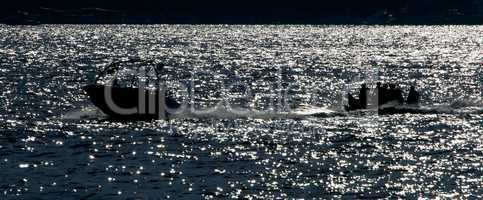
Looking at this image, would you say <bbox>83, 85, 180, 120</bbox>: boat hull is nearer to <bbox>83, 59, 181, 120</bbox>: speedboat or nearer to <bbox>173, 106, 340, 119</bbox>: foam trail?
<bbox>83, 59, 181, 120</bbox>: speedboat

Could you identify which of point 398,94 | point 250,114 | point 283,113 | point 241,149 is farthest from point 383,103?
point 241,149

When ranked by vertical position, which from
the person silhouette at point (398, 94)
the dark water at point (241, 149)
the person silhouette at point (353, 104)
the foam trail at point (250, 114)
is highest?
the person silhouette at point (398, 94)

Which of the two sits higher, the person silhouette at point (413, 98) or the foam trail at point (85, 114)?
the person silhouette at point (413, 98)

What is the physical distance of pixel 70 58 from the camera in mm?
195125

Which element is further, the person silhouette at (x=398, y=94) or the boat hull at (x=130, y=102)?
the person silhouette at (x=398, y=94)

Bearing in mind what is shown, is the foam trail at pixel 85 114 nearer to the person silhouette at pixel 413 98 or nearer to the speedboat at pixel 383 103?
the speedboat at pixel 383 103

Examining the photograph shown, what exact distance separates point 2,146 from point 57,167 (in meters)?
9.31

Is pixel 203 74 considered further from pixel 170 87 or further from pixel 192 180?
pixel 192 180

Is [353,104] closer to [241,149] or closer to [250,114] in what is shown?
[250,114]

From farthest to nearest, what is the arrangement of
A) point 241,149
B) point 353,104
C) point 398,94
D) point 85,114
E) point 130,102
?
1. point 398,94
2. point 353,104
3. point 85,114
4. point 130,102
5. point 241,149

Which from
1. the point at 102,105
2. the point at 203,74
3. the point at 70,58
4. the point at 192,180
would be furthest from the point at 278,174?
the point at 70,58

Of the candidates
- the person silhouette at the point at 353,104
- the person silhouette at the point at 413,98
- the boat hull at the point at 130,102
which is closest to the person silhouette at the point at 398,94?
the person silhouette at the point at 413,98

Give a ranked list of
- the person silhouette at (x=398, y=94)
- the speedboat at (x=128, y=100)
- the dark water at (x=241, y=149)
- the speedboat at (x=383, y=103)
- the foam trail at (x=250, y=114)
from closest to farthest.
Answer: the dark water at (x=241, y=149)
the speedboat at (x=128, y=100)
the foam trail at (x=250, y=114)
the speedboat at (x=383, y=103)
the person silhouette at (x=398, y=94)

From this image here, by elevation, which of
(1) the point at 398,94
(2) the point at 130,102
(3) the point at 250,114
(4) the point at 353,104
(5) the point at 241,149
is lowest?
(5) the point at 241,149
